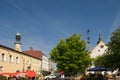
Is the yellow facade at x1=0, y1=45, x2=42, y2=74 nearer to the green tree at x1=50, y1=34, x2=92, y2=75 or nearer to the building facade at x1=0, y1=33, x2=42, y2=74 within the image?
the building facade at x1=0, y1=33, x2=42, y2=74

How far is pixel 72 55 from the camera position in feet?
170

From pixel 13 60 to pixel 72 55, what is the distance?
11.5 meters

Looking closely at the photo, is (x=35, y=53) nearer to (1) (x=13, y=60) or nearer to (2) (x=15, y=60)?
(2) (x=15, y=60)

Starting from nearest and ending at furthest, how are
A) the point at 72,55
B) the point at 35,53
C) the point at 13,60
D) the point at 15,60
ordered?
the point at 72,55
the point at 13,60
the point at 15,60
the point at 35,53

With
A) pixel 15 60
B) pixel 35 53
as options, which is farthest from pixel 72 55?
pixel 35 53

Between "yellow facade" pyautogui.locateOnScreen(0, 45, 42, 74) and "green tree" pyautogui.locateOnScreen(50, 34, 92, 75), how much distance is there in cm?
747

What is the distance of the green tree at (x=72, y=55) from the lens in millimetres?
52000

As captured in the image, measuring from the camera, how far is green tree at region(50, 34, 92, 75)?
171ft

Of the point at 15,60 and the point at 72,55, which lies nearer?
the point at 72,55

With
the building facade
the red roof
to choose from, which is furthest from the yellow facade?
the red roof

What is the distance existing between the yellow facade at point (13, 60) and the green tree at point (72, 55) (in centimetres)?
747

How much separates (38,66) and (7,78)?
35733 mm

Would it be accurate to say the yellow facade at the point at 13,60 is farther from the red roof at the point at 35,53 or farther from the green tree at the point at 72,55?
the red roof at the point at 35,53

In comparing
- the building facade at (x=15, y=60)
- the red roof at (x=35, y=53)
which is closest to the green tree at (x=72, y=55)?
the building facade at (x=15, y=60)
